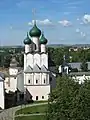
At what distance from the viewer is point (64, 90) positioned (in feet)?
72.2

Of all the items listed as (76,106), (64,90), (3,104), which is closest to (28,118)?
(3,104)

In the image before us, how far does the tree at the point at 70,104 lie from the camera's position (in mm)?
19109

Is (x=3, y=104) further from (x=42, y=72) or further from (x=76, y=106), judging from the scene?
(x=76, y=106)

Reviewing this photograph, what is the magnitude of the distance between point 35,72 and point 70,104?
64.2 ft

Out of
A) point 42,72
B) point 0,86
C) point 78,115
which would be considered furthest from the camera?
point 42,72

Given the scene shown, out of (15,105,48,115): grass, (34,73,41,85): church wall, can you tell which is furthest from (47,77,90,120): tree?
(34,73,41,85): church wall

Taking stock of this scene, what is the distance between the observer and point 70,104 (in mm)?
19984

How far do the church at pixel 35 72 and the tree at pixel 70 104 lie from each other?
16.7m

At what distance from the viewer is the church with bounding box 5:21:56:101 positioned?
39406mm

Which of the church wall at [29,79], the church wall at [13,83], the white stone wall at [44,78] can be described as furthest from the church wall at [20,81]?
the white stone wall at [44,78]

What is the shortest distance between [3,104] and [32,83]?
568 centimetres

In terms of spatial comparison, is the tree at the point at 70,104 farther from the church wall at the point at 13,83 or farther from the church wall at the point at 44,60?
the church wall at the point at 13,83

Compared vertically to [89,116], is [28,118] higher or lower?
lower

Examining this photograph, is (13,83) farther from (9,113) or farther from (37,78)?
(9,113)
